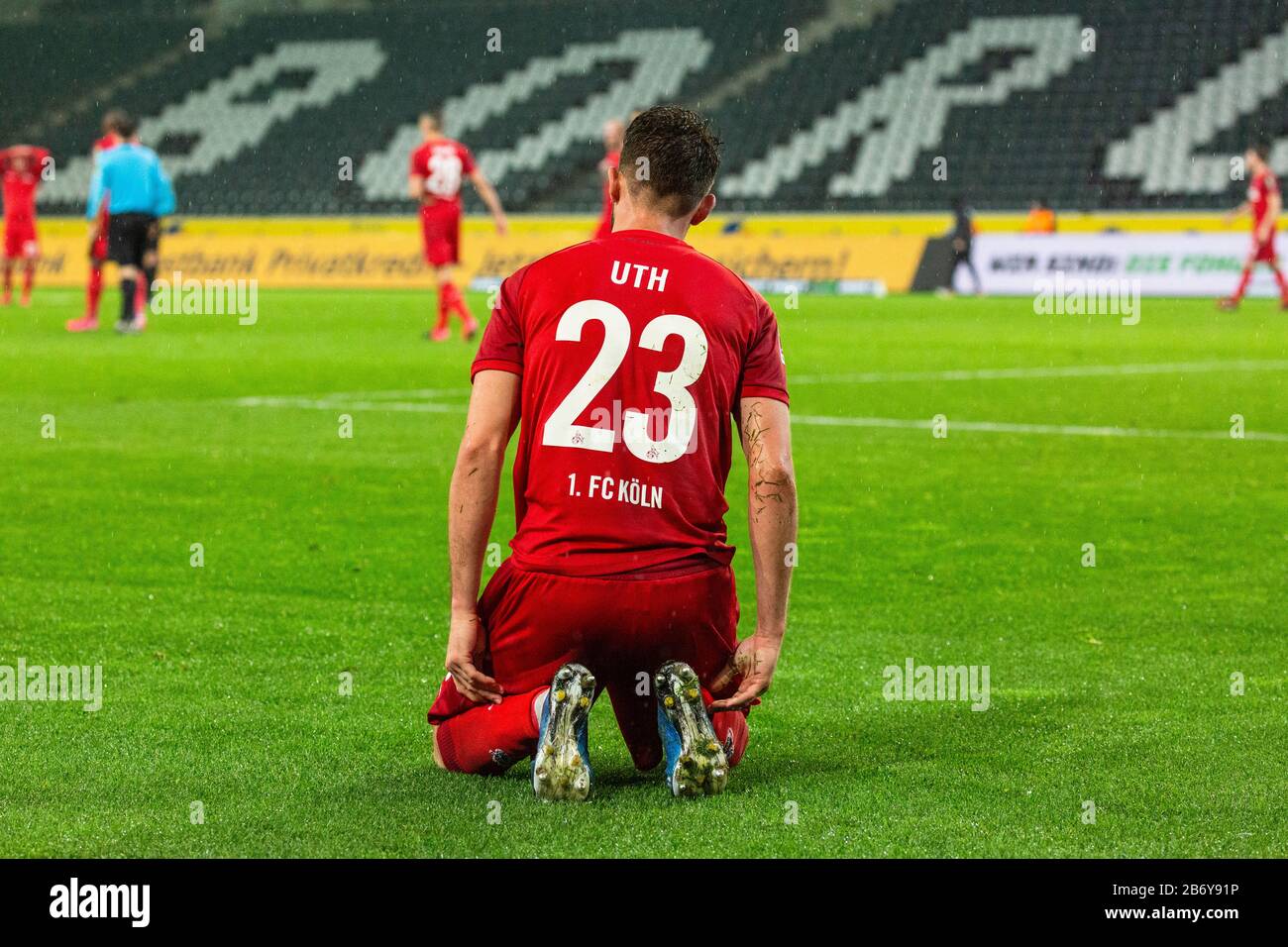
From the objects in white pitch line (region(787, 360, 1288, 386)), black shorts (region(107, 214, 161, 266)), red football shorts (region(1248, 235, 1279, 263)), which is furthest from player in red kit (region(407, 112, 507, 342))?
red football shorts (region(1248, 235, 1279, 263))

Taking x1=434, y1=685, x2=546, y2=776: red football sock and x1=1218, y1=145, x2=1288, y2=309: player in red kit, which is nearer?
x1=434, y1=685, x2=546, y2=776: red football sock

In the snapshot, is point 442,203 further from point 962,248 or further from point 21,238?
point 962,248

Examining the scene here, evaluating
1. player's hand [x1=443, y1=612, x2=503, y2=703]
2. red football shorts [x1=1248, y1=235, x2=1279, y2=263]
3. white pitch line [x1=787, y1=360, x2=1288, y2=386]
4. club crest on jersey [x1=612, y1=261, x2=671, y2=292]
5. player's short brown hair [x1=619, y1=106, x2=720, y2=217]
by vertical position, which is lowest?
player's hand [x1=443, y1=612, x2=503, y2=703]

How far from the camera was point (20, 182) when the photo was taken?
24703 millimetres

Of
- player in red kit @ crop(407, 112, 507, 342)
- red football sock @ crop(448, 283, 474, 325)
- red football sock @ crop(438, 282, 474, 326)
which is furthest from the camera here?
player in red kit @ crop(407, 112, 507, 342)


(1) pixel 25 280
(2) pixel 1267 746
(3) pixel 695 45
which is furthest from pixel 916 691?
(3) pixel 695 45

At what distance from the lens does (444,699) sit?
434 centimetres

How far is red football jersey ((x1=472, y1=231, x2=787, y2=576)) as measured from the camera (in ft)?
13.4

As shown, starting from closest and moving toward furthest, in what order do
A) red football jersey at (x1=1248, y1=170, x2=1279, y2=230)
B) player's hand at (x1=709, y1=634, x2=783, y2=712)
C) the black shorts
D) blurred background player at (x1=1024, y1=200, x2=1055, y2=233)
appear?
1. player's hand at (x1=709, y1=634, x2=783, y2=712)
2. the black shorts
3. red football jersey at (x1=1248, y1=170, x2=1279, y2=230)
4. blurred background player at (x1=1024, y1=200, x2=1055, y2=233)

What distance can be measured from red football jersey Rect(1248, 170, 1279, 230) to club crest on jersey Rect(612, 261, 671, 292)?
21782 mm

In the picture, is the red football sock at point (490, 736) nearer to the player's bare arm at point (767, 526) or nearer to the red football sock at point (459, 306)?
the player's bare arm at point (767, 526)

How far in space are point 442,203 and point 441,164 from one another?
499 millimetres

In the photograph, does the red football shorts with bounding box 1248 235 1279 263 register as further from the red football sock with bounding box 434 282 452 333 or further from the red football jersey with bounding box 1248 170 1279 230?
the red football sock with bounding box 434 282 452 333

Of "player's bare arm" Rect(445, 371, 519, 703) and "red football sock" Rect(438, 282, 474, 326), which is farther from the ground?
"red football sock" Rect(438, 282, 474, 326)
